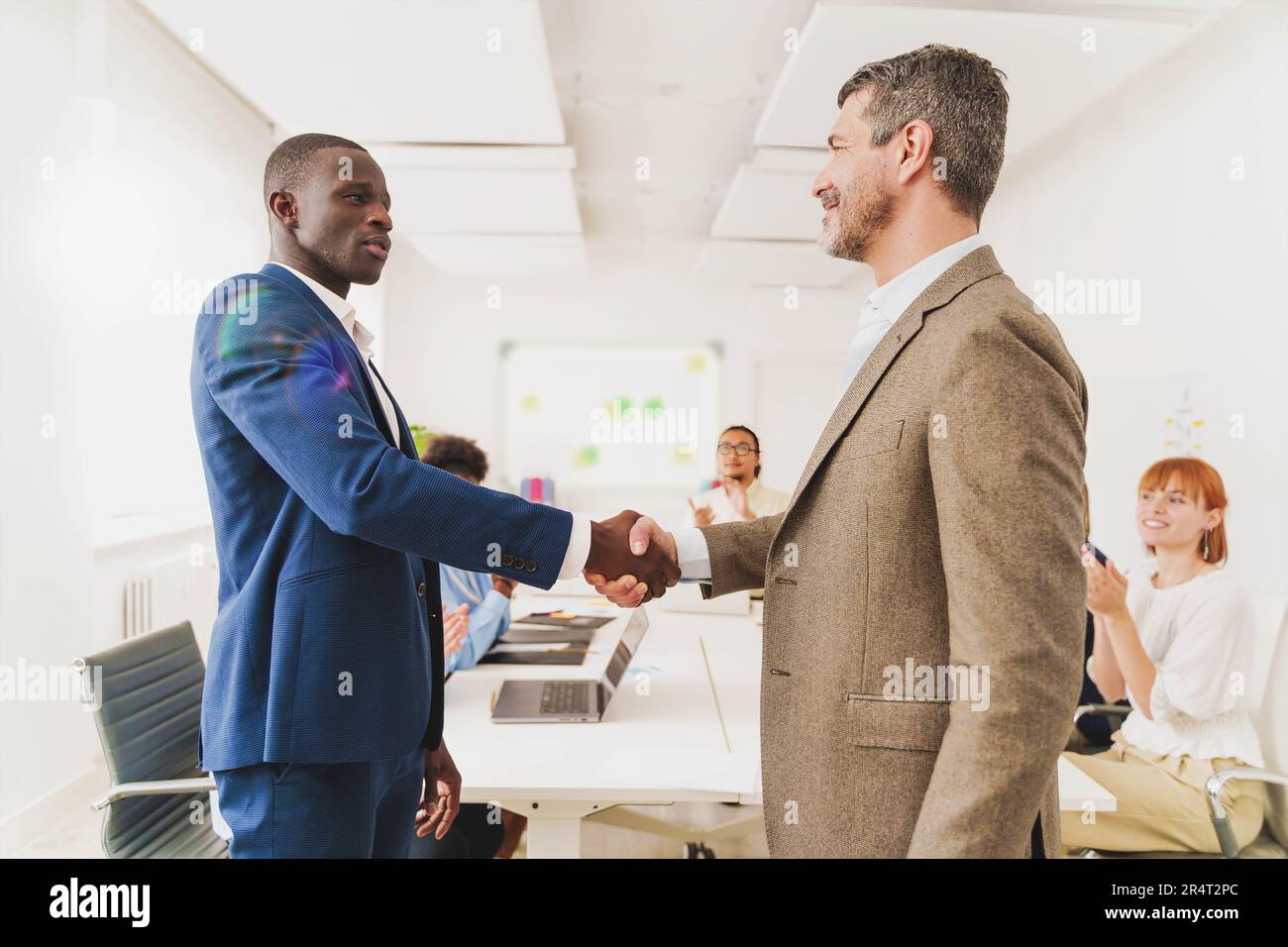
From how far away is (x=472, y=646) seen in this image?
95.9 inches

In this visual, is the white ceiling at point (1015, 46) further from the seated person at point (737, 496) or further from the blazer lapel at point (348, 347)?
the blazer lapel at point (348, 347)

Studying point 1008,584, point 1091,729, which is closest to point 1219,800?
point 1091,729

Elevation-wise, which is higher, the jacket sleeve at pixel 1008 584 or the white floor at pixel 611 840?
the jacket sleeve at pixel 1008 584

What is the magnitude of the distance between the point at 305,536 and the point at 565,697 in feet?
3.45

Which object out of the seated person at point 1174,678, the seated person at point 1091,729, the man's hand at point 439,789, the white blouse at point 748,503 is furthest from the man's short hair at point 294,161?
the seated person at point 1091,729

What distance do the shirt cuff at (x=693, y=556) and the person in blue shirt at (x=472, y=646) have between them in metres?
0.81

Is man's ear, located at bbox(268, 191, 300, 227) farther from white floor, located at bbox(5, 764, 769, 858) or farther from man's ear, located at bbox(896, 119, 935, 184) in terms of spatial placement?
white floor, located at bbox(5, 764, 769, 858)

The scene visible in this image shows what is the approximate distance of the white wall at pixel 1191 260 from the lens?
295cm

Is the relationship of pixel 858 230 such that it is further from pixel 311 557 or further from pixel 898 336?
pixel 311 557

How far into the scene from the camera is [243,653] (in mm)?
1147

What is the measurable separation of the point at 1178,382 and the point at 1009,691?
3.21m

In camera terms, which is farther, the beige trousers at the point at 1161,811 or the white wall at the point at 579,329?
the white wall at the point at 579,329

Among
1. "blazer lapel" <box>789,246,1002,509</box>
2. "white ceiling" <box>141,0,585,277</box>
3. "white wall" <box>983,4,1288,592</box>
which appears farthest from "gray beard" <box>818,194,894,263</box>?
"white wall" <box>983,4,1288,592</box>
